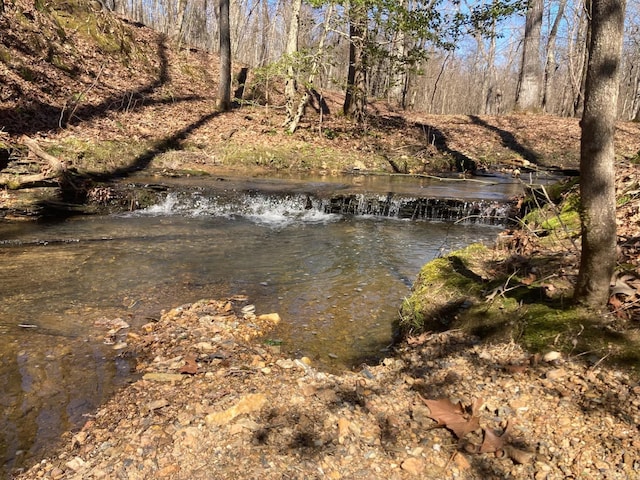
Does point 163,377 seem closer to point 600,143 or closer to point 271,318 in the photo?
point 271,318

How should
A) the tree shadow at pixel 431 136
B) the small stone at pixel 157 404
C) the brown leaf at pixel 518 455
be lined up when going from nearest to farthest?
1. the brown leaf at pixel 518 455
2. the small stone at pixel 157 404
3. the tree shadow at pixel 431 136

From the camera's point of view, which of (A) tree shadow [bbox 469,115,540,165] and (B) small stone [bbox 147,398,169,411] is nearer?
(B) small stone [bbox 147,398,169,411]

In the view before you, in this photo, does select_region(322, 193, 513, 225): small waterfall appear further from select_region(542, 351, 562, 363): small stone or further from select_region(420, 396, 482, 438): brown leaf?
select_region(420, 396, 482, 438): brown leaf

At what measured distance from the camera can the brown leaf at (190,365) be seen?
3.31 m

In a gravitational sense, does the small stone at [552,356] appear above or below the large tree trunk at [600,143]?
below

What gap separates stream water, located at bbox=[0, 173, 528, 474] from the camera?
11.1 ft

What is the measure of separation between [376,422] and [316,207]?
8.69 metres

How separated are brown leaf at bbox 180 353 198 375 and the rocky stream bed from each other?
0.05ft

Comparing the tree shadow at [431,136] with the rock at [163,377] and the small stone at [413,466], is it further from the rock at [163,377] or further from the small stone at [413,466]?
the small stone at [413,466]

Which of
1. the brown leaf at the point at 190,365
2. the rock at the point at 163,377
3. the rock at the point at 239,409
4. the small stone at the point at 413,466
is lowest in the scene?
the rock at the point at 163,377

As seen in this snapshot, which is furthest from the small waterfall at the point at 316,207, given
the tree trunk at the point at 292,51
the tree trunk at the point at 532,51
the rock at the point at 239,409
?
the tree trunk at the point at 532,51

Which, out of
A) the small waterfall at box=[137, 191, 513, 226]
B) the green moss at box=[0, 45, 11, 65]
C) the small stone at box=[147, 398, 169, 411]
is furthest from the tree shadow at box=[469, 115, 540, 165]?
the green moss at box=[0, 45, 11, 65]

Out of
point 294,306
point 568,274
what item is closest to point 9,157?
point 294,306

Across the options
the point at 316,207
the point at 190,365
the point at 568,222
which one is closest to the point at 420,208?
the point at 316,207
